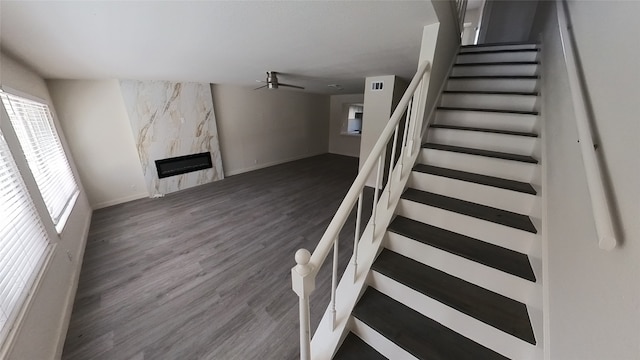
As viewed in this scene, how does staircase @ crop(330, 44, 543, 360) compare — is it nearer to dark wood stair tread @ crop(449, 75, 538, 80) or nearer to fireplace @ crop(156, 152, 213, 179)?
dark wood stair tread @ crop(449, 75, 538, 80)

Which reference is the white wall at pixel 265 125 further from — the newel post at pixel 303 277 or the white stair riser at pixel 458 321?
the newel post at pixel 303 277

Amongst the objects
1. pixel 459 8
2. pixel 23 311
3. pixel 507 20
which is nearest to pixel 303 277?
pixel 23 311

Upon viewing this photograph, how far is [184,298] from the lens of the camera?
6.29 ft

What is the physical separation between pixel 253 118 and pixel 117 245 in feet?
12.8

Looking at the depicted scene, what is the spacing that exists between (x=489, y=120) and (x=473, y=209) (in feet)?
3.36

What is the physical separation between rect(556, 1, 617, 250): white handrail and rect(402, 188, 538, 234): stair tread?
71cm

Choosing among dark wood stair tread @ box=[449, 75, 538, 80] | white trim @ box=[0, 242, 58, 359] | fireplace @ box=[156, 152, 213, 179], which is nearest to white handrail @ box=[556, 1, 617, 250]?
dark wood stair tread @ box=[449, 75, 538, 80]

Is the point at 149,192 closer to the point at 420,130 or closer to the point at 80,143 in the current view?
the point at 80,143

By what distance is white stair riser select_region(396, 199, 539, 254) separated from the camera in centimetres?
138

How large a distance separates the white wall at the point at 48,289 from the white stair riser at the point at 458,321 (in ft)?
6.57

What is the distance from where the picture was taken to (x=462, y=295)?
50.4 inches

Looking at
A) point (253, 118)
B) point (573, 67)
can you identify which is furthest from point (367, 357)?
point (253, 118)

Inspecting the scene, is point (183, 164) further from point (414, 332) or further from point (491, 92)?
point (491, 92)

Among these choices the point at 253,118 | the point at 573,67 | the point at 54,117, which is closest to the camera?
the point at 573,67
